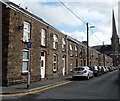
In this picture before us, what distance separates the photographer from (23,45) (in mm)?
14367

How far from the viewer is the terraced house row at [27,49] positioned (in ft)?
42.2

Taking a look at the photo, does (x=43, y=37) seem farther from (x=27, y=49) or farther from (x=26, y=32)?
(x=27, y=49)

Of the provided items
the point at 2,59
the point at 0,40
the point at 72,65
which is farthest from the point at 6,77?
the point at 72,65

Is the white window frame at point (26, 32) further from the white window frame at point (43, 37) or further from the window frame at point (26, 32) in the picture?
the white window frame at point (43, 37)

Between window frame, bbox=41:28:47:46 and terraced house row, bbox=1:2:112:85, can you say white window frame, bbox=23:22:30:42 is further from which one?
window frame, bbox=41:28:47:46

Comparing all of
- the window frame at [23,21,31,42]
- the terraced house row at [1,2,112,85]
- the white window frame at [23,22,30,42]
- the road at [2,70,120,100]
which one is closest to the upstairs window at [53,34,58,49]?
the terraced house row at [1,2,112,85]

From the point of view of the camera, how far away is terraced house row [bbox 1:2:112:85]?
12852mm

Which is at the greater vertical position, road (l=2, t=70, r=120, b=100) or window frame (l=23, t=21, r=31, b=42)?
window frame (l=23, t=21, r=31, b=42)

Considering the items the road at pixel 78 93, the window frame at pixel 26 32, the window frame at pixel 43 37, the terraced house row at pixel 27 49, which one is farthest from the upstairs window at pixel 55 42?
the road at pixel 78 93

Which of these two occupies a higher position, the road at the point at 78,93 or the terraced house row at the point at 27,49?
the terraced house row at the point at 27,49

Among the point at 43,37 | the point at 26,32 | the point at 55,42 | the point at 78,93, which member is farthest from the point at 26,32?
the point at 78,93

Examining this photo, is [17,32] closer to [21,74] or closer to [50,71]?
[21,74]

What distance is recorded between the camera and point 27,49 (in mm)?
14867

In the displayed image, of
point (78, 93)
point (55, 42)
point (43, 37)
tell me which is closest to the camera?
point (78, 93)
